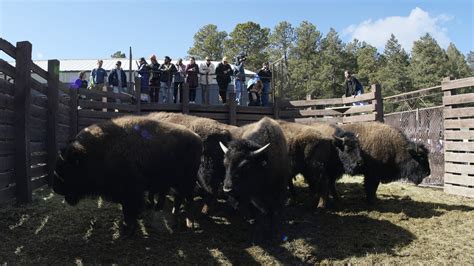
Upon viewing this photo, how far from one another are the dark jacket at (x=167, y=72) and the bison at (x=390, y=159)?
7101mm

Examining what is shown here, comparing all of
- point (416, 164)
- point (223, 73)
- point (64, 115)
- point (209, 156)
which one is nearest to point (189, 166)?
point (209, 156)

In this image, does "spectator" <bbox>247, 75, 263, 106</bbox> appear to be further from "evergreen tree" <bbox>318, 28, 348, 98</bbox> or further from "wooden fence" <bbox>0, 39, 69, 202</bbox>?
"evergreen tree" <bbox>318, 28, 348, 98</bbox>

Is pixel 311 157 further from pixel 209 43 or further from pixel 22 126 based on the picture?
pixel 209 43

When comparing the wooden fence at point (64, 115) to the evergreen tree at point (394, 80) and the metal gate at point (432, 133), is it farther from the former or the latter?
the evergreen tree at point (394, 80)

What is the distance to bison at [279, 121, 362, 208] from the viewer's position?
363 inches

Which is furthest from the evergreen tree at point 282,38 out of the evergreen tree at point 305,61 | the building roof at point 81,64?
the building roof at point 81,64

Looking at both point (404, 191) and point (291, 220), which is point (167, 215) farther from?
point (404, 191)

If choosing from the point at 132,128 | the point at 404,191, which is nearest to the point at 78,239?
the point at 132,128

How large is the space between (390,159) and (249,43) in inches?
2292

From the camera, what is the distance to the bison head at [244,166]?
6.90 meters

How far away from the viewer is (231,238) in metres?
7.25

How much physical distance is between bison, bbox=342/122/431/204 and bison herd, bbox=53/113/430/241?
51.1 inches

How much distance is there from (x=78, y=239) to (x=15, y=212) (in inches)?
60.3

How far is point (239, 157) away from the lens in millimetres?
6988
